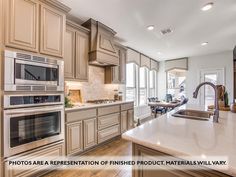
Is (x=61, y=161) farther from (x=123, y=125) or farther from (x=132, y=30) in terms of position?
(x=132, y=30)

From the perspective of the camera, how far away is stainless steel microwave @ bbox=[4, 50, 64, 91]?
1588mm

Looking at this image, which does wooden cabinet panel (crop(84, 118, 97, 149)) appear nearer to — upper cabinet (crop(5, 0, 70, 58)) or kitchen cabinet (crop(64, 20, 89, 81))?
kitchen cabinet (crop(64, 20, 89, 81))

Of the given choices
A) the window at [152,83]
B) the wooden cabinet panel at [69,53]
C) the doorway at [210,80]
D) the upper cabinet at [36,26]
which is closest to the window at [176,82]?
the window at [152,83]

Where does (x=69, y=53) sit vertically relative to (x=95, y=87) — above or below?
above

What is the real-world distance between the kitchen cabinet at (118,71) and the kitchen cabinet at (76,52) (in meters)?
0.96

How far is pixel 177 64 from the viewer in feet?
22.2

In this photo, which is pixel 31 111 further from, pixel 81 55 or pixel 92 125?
pixel 81 55

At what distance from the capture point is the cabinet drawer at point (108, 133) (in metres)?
2.90

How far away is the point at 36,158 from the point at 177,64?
6697 mm

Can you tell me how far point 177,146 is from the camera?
80cm

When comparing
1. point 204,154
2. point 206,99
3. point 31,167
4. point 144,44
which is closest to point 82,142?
point 31,167

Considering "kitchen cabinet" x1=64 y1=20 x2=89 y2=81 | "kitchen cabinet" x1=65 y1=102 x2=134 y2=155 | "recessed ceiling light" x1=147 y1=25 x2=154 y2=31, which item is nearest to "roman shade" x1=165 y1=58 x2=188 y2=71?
"recessed ceiling light" x1=147 y1=25 x2=154 y2=31

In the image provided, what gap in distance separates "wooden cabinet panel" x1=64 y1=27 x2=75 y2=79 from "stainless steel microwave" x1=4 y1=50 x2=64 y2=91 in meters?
0.46

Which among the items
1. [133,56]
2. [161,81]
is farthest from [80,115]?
[161,81]
